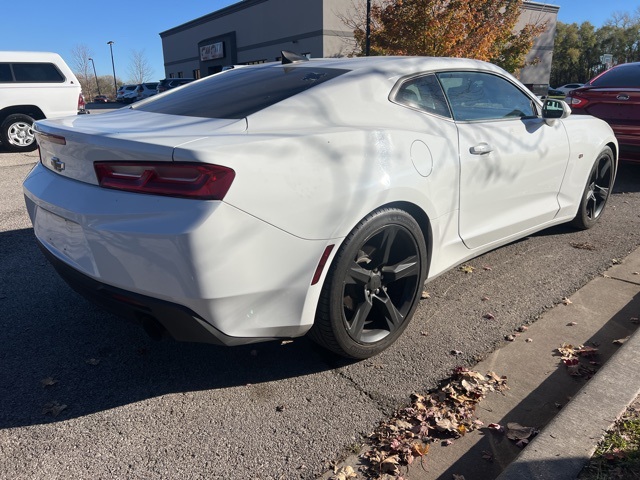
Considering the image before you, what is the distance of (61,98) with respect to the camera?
10.7 metres

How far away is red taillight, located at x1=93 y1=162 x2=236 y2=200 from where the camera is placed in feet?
6.61

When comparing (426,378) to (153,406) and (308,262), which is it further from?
(153,406)

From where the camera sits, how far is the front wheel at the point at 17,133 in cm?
1017

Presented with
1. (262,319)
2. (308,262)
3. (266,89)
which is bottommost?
(262,319)

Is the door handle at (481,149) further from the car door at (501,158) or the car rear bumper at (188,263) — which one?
the car rear bumper at (188,263)

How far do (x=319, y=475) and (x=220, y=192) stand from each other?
1190 mm

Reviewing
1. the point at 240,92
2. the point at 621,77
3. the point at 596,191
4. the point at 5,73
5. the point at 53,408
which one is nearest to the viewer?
the point at 53,408

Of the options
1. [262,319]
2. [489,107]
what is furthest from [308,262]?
[489,107]

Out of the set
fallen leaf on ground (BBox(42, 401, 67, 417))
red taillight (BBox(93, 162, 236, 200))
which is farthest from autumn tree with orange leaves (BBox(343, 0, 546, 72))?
fallen leaf on ground (BBox(42, 401, 67, 417))

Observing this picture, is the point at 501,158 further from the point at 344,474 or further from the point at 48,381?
the point at 48,381

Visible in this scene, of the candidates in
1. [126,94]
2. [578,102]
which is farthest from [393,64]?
[126,94]

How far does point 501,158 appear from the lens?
133 inches

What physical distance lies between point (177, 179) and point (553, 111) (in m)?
3.11

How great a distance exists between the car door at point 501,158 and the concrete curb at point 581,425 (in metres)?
1.11
